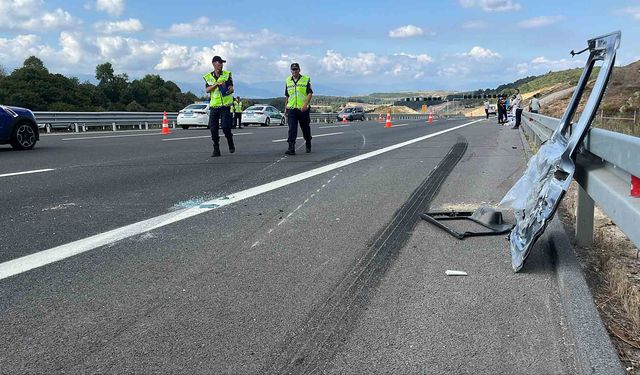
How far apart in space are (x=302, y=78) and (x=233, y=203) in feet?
19.3

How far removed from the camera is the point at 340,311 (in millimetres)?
3129

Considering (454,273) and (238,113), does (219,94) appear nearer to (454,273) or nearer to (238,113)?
(454,273)

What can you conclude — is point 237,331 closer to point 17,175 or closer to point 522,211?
point 522,211

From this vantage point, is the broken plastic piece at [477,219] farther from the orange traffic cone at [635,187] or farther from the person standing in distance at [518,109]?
the person standing in distance at [518,109]

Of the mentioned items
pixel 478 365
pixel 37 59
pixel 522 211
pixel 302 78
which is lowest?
pixel 478 365

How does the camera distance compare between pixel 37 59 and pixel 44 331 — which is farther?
pixel 37 59

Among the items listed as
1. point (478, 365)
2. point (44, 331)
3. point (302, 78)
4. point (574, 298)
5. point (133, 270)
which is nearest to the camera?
point (478, 365)

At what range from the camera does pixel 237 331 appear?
288cm

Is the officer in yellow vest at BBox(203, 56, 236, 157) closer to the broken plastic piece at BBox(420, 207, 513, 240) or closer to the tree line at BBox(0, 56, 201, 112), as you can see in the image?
the broken plastic piece at BBox(420, 207, 513, 240)

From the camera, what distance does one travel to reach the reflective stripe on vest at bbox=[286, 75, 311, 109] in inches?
449

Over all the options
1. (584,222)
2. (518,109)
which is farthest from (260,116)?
(584,222)

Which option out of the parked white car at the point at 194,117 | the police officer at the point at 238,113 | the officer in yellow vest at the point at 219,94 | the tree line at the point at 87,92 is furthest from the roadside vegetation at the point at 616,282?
the tree line at the point at 87,92

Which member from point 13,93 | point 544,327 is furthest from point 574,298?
point 13,93

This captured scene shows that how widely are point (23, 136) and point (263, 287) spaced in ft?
36.7
